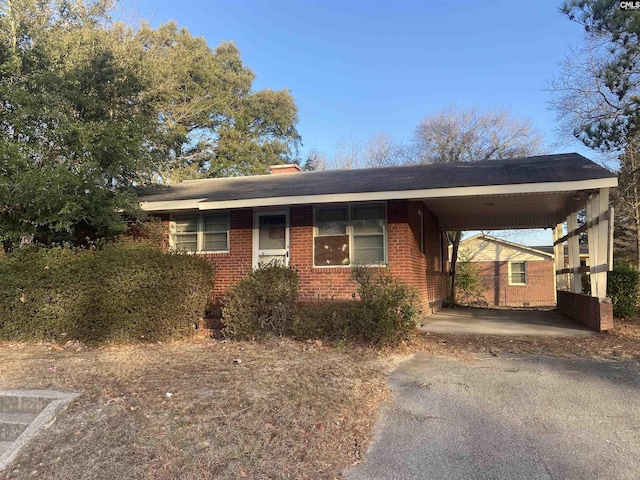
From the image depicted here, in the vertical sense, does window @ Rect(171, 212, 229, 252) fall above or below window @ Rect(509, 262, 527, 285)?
above

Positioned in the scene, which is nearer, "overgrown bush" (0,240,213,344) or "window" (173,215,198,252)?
"overgrown bush" (0,240,213,344)

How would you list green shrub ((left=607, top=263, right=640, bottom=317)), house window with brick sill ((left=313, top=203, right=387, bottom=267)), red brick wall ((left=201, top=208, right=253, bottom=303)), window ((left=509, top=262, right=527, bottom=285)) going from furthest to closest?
window ((left=509, top=262, right=527, bottom=285)) → red brick wall ((left=201, top=208, right=253, bottom=303)) → house window with brick sill ((left=313, top=203, right=387, bottom=267)) → green shrub ((left=607, top=263, right=640, bottom=317))

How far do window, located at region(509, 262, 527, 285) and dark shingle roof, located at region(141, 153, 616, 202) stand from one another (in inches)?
714

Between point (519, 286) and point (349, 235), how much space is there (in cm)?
2161

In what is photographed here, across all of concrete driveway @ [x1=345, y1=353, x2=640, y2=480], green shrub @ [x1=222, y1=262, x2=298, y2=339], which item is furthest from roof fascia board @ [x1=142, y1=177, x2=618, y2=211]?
concrete driveway @ [x1=345, y1=353, x2=640, y2=480]

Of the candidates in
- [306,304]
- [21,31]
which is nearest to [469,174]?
[306,304]

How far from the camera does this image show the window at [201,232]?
1121 centimetres

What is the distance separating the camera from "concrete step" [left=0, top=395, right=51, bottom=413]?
191 inches

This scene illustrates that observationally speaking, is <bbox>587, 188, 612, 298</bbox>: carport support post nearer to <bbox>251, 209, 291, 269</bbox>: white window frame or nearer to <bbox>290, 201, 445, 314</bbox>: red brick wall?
<bbox>290, 201, 445, 314</bbox>: red brick wall

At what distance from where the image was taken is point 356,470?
3566 millimetres

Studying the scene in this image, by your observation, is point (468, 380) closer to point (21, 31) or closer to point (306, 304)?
point (306, 304)

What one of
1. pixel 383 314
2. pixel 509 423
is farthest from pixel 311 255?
pixel 509 423

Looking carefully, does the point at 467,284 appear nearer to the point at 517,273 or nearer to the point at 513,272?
the point at 513,272

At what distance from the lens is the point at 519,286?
28.5 metres
